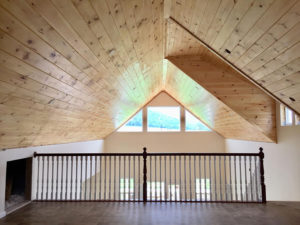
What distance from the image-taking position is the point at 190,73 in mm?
4750

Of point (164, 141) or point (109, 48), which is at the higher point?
point (109, 48)

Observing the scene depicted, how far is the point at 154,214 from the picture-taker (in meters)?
3.49

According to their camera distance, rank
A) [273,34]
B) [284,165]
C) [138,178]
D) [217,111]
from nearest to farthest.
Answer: [273,34]
[284,165]
[138,178]
[217,111]

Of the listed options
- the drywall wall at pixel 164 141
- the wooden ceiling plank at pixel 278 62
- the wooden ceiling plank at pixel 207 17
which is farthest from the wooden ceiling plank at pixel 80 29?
the drywall wall at pixel 164 141

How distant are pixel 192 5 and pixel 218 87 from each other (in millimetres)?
2451

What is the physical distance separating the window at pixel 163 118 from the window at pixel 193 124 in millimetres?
351

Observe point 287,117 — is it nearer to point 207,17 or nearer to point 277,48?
point 277,48

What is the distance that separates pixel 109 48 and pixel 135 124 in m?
6.60

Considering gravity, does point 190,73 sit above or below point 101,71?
above

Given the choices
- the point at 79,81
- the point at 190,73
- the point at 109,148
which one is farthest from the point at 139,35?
the point at 109,148

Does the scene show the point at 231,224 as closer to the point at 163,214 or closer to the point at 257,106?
the point at 163,214

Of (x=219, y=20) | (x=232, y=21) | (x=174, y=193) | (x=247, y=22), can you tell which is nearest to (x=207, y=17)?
(x=219, y=20)

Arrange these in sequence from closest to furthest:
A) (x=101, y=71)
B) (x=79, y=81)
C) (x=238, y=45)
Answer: (x=238, y=45) → (x=79, y=81) → (x=101, y=71)

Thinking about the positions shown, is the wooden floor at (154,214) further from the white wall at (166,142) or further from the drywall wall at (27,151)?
the white wall at (166,142)
